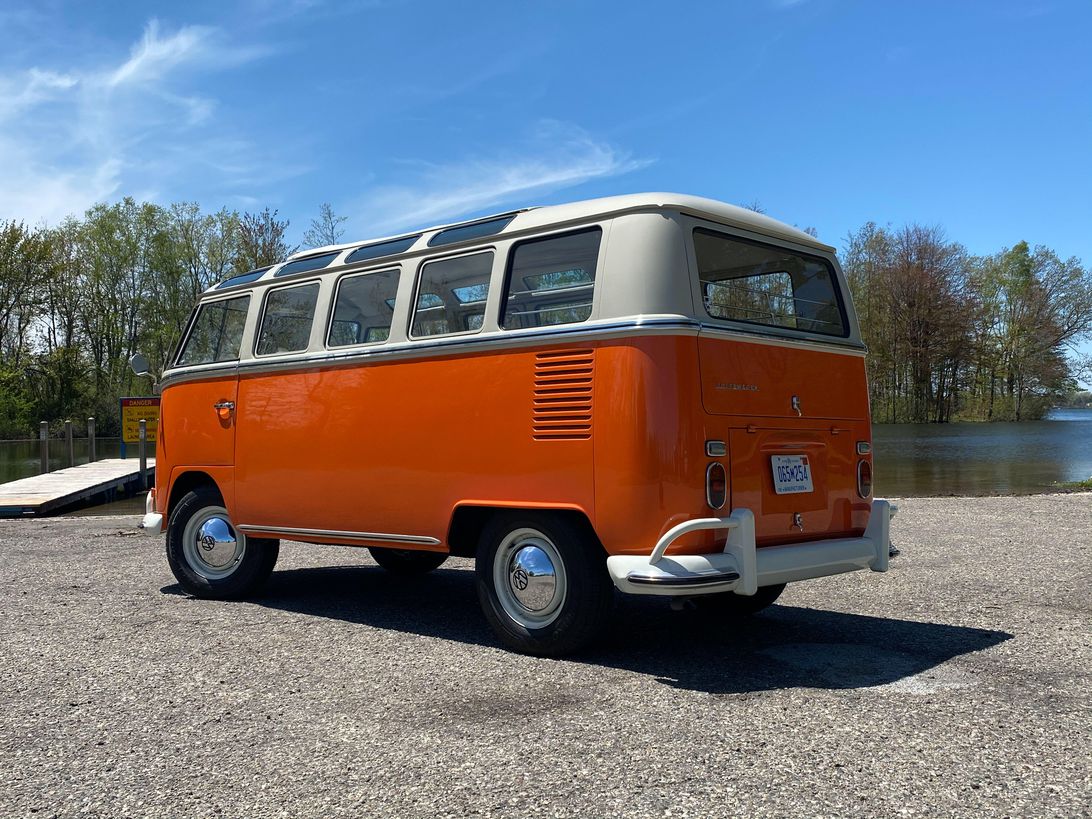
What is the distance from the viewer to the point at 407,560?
332 inches

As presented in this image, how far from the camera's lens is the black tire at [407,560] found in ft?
27.1

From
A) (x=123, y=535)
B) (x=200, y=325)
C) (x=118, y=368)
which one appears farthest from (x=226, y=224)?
(x=200, y=325)

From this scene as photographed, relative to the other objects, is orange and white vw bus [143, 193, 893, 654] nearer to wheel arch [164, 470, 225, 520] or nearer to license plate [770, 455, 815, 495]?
license plate [770, 455, 815, 495]

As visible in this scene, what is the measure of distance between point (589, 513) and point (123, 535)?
9.21m

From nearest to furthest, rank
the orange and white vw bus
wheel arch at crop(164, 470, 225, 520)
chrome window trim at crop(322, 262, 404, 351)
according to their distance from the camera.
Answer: the orange and white vw bus, chrome window trim at crop(322, 262, 404, 351), wheel arch at crop(164, 470, 225, 520)

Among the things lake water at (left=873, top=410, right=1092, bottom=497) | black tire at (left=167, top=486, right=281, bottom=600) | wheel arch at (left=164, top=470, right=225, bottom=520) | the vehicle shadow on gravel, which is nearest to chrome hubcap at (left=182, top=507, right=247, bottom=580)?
black tire at (left=167, top=486, right=281, bottom=600)

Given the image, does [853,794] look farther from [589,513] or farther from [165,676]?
[165,676]

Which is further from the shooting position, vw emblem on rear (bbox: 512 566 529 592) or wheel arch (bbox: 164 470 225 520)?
wheel arch (bbox: 164 470 225 520)

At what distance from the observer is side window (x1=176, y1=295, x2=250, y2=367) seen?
24.1 ft

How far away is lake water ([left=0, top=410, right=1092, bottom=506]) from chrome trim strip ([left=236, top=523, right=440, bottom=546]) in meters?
14.1

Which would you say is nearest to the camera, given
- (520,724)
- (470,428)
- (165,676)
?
(520,724)

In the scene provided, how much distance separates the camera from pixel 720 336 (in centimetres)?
508

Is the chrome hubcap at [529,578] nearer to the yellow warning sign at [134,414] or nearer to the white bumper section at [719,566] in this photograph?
the white bumper section at [719,566]

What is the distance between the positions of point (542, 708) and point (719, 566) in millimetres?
1142
